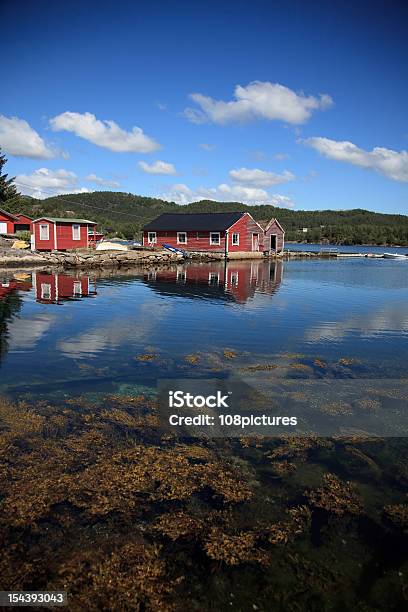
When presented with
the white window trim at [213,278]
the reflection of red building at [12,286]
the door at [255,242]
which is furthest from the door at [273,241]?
the reflection of red building at [12,286]

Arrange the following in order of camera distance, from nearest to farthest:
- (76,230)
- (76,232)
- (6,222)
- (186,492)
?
(186,492) < (76,230) < (76,232) < (6,222)

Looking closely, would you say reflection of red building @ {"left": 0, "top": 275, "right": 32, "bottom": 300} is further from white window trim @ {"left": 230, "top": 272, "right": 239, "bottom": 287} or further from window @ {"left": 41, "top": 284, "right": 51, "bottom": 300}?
white window trim @ {"left": 230, "top": 272, "right": 239, "bottom": 287}

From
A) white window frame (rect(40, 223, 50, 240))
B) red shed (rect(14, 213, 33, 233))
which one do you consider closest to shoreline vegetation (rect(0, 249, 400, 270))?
white window frame (rect(40, 223, 50, 240))

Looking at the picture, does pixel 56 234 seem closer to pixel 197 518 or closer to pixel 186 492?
pixel 186 492

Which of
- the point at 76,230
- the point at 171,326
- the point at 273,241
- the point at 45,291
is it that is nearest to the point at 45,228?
the point at 76,230

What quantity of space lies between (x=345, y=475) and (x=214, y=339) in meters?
8.30

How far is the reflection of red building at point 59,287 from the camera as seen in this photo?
22578 millimetres

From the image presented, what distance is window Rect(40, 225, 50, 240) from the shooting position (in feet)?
147

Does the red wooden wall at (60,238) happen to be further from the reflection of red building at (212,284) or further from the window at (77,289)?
the window at (77,289)

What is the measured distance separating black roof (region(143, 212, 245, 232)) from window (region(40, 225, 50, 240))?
16918mm

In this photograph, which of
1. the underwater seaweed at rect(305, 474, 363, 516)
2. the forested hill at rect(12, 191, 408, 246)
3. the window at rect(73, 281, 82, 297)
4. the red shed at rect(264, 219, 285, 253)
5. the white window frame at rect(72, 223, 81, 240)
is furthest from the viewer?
the forested hill at rect(12, 191, 408, 246)

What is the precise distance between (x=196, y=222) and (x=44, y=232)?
21833 mm

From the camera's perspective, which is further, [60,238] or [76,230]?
[76,230]

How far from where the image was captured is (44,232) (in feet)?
148
